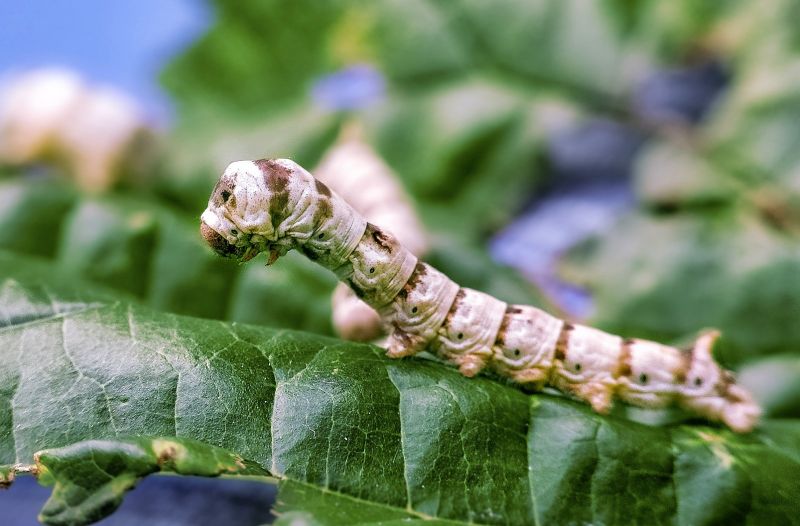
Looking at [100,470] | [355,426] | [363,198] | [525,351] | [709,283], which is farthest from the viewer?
[363,198]

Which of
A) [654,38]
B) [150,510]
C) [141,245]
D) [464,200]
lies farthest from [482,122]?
[150,510]

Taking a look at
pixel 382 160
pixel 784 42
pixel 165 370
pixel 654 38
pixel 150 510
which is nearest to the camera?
pixel 165 370

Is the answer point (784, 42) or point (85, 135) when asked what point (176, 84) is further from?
point (784, 42)

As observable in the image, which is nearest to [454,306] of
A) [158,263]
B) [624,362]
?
[624,362]

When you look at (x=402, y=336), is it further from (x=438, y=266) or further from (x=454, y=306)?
(x=438, y=266)

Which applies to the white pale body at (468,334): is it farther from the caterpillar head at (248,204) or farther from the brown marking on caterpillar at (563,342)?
the caterpillar head at (248,204)

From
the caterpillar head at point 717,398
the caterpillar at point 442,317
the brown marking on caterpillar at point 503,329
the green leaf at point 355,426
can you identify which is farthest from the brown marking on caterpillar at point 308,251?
the caterpillar head at point 717,398

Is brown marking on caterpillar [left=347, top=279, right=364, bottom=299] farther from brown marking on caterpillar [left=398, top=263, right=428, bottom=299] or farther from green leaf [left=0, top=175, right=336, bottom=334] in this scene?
green leaf [left=0, top=175, right=336, bottom=334]

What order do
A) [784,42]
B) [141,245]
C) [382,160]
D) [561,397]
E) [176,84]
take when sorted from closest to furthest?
[561,397] → [141,245] → [784,42] → [382,160] → [176,84]
